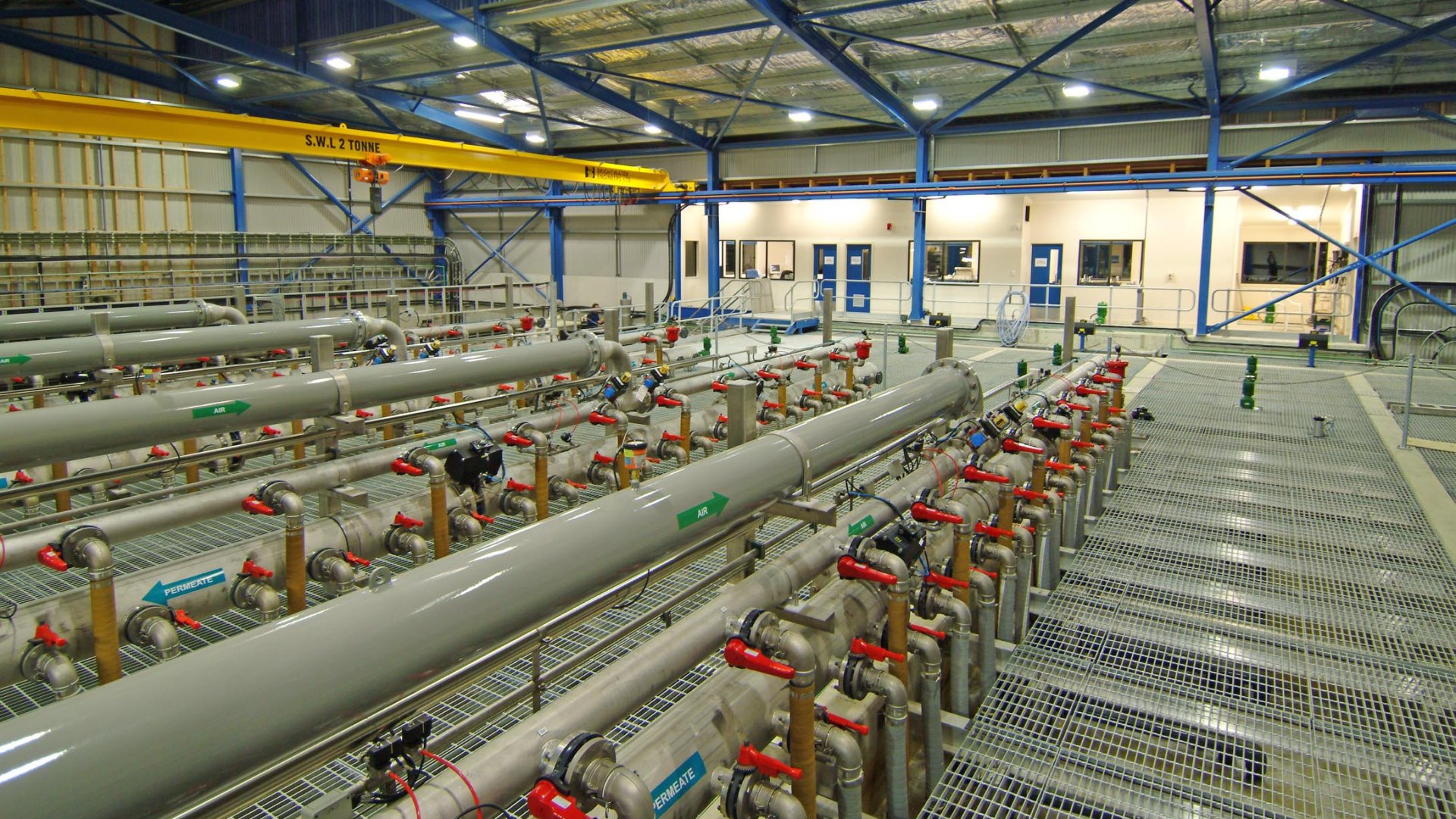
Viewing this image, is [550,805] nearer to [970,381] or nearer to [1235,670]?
[1235,670]

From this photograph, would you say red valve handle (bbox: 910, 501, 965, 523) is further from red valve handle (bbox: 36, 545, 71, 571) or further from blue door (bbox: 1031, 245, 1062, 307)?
blue door (bbox: 1031, 245, 1062, 307)

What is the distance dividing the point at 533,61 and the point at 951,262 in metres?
10.4

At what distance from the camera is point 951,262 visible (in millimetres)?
19391

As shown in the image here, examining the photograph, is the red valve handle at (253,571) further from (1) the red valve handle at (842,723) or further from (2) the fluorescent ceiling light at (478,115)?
(2) the fluorescent ceiling light at (478,115)

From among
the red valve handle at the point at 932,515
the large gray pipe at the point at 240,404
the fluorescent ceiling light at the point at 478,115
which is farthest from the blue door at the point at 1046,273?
the red valve handle at the point at 932,515

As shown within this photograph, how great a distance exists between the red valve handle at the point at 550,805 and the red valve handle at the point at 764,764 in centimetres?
58

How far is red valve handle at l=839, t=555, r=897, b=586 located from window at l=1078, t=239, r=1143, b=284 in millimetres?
16715

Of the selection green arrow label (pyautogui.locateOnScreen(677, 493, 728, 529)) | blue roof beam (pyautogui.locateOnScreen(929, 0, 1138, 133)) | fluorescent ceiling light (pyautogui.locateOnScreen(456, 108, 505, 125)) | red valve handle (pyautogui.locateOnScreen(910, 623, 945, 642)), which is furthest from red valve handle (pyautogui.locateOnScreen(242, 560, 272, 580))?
fluorescent ceiling light (pyautogui.locateOnScreen(456, 108, 505, 125))

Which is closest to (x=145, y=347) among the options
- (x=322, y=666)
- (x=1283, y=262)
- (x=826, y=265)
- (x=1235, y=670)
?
(x=322, y=666)

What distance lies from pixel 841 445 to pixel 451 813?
7.38ft

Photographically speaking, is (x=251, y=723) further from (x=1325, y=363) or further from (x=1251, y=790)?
(x=1325, y=363)

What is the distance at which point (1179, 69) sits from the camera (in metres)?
14.1

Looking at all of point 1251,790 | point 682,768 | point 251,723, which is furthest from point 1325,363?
point 251,723

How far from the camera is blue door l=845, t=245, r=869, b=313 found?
20.4m
